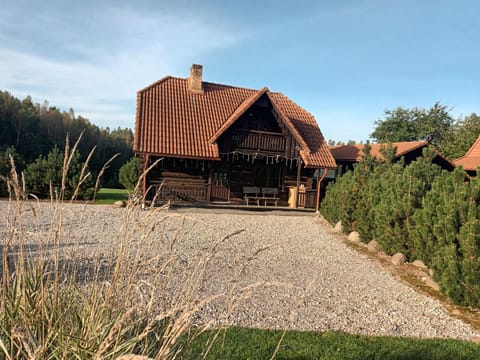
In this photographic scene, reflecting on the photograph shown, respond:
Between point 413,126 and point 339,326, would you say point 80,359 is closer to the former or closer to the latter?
point 339,326

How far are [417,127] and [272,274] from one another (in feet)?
126

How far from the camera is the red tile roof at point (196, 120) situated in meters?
14.8

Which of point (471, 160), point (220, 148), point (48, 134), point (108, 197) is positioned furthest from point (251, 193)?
point (48, 134)

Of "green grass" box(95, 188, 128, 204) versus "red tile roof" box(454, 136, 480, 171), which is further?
"red tile roof" box(454, 136, 480, 171)

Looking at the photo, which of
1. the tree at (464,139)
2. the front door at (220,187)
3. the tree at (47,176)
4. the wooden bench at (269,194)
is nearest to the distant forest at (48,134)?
the tree at (47,176)

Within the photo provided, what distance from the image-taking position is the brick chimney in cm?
1753

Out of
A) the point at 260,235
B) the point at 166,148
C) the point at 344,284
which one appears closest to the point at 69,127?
the point at 166,148

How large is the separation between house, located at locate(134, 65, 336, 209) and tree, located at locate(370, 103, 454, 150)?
24243mm

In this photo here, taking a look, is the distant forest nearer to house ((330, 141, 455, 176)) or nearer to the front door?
the front door

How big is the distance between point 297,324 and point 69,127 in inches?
1387

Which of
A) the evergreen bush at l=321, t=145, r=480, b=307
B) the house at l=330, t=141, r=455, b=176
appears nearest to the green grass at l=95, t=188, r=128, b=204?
the evergreen bush at l=321, t=145, r=480, b=307

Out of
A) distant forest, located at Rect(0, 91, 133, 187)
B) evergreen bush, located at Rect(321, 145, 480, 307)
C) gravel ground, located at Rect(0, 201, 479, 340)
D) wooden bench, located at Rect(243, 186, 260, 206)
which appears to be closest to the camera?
gravel ground, located at Rect(0, 201, 479, 340)

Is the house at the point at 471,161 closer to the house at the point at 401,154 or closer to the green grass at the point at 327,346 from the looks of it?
the house at the point at 401,154

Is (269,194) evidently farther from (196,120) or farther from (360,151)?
(360,151)
